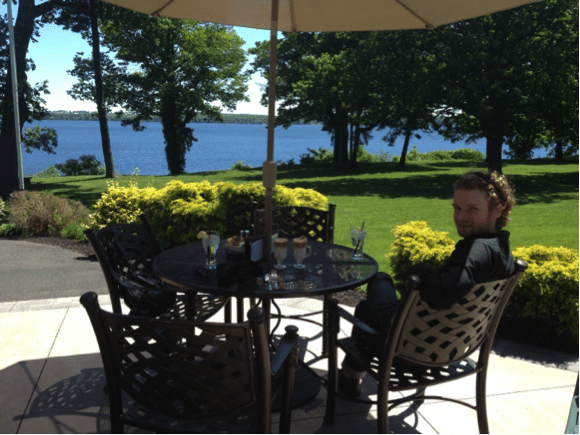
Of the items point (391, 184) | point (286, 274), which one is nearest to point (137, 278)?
point (286, 274)

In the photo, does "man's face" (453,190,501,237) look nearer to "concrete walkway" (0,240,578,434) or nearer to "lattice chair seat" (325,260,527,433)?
"lattice chair seat" (325,260,527,433)

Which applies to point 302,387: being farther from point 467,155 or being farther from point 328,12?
point 467,155

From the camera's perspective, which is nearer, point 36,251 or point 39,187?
point 36,251

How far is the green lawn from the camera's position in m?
9.88

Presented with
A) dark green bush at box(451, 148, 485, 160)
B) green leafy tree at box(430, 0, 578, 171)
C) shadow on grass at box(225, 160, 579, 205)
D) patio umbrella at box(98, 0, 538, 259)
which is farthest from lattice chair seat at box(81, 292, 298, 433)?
dark green bush at box(451, 148, 485, 160)

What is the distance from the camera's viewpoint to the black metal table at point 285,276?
2.67m

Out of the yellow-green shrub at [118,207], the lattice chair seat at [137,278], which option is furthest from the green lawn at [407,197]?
the yellow-green shrub at [118,207]

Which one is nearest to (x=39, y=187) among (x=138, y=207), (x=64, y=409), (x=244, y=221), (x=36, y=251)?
(x=36, y=251)

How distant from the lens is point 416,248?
491 cm

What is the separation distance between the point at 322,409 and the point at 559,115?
63.5ft

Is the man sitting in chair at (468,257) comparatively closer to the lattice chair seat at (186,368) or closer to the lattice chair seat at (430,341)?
the lattice chair seat at (430,341)

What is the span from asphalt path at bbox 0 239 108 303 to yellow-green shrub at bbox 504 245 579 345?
14.9 feet

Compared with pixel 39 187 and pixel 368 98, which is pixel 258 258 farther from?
pixel 368 98

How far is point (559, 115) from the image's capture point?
18.7 meters
